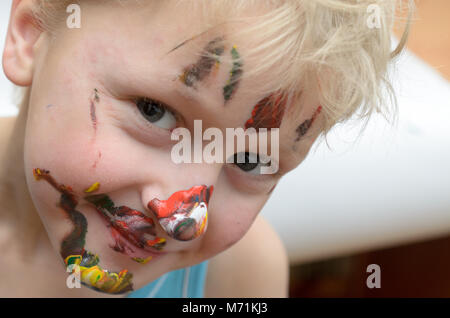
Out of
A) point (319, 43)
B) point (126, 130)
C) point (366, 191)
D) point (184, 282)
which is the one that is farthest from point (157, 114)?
point (366, 191)

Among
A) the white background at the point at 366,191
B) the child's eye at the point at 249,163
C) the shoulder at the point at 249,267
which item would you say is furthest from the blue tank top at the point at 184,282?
the child's eye at the point at 249,163

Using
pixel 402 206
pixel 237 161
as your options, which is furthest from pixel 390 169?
pixel 237 161

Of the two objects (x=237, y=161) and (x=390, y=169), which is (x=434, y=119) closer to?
(x=390, y=169)

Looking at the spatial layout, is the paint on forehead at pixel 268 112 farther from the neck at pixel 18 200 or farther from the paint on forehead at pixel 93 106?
the neck at pixel 18 200

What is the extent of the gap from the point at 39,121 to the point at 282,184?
0.40 meters

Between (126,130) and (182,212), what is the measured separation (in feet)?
0.24

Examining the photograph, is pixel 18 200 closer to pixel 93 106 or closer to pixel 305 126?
pixel 93 106

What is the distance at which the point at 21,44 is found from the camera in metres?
0.45

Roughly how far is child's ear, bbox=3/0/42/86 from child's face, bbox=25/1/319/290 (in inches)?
0.7

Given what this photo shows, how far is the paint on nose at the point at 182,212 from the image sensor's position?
0.39 metres

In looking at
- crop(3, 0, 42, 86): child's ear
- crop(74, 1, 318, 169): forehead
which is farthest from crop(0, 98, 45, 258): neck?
crop(74, 1, 318, 169): forehead

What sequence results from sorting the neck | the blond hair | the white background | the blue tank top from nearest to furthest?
the blond hair
the neck
the blue tank top
the white background

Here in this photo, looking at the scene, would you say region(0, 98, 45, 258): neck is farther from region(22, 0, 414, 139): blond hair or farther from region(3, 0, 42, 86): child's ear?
region(22, 0, 414, 139): blond hair

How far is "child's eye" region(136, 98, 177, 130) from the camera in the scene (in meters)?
0.39
